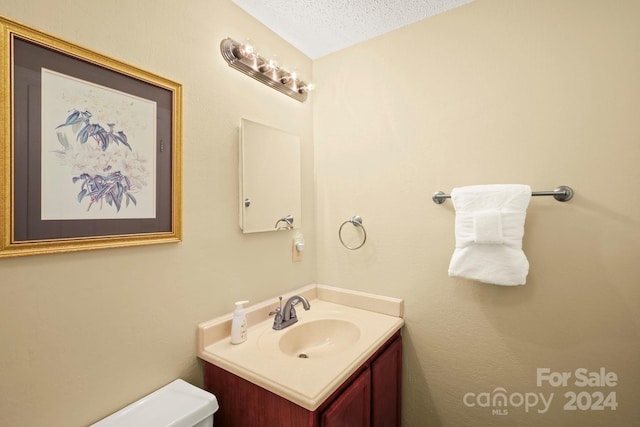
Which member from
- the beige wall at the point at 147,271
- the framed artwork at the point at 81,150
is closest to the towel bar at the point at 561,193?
the beige wall at the point at 147,271

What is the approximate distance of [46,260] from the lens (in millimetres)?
793

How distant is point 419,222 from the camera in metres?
1.44

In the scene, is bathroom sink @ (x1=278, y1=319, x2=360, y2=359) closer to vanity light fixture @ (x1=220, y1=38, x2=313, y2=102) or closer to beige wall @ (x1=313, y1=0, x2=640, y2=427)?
beige wall @ (x1=313, y1=0, x2=640, y2=427)

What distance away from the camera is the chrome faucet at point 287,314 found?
133cm

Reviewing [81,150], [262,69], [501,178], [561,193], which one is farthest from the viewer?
[262,69]

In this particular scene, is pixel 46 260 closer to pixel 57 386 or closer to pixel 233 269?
pixel 57 386

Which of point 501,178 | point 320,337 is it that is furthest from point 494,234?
point 320,337

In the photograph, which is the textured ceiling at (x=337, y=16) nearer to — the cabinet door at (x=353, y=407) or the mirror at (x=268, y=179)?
the mirror at (x=268, y=179)

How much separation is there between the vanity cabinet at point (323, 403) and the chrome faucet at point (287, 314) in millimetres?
325

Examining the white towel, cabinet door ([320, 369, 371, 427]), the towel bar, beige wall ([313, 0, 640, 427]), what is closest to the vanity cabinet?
cabinet door ([320, 369, 371, 427])

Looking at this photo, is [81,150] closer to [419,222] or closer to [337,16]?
[337,16]

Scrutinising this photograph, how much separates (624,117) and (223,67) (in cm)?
159

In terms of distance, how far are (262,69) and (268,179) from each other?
1.74 feet

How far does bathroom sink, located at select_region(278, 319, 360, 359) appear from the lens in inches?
52.9
